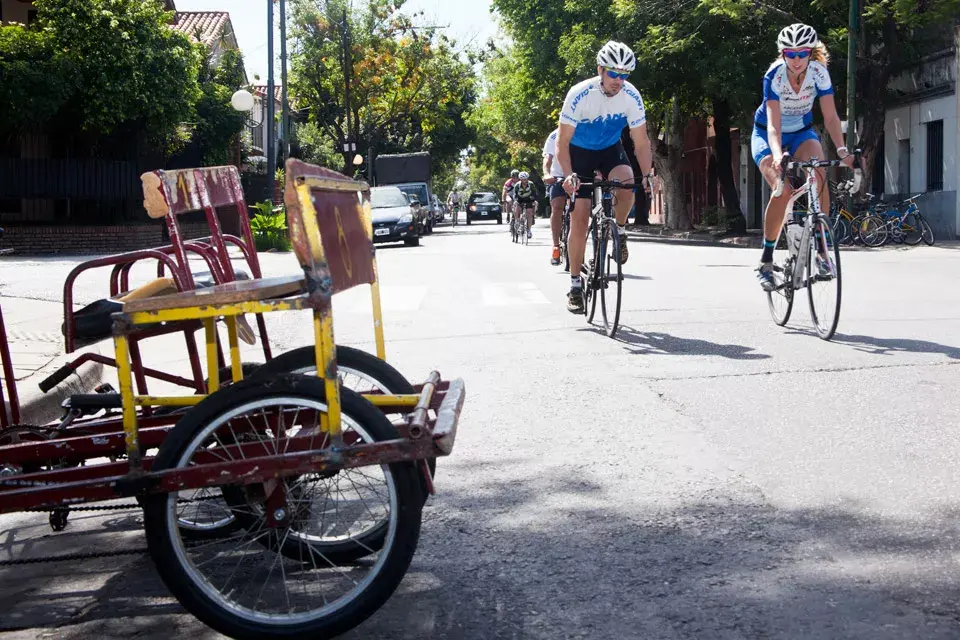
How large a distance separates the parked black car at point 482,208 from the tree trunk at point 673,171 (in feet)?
95.2

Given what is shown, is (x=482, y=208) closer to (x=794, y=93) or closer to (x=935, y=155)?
(x=935, y=155)

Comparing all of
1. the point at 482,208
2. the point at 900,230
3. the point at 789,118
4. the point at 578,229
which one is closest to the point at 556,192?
the point at 578,229

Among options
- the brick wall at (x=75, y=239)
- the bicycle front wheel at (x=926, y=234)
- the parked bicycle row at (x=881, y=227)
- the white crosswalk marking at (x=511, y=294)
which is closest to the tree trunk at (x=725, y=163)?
the parked bicycle row at (x=881, y=227)

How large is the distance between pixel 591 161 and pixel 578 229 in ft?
1.83

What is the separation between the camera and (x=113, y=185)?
27375 millimetres

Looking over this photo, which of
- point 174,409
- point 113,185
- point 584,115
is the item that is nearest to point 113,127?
point 113,185

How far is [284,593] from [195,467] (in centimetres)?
52

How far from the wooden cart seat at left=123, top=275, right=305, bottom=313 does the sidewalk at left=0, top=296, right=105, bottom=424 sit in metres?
3.23

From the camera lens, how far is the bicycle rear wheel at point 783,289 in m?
8.95

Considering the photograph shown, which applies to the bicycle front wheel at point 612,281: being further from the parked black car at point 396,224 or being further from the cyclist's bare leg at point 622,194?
the parked black car at point 396,224

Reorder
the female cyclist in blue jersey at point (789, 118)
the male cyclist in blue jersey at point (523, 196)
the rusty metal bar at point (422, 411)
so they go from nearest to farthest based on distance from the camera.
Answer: the rusty metal bar at point (422, 411) < the female cyclist in blue jersey at point (789, 118) < the male cyclist in blue jersey at point (523, 196)

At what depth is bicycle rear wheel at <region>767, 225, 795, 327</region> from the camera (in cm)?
895

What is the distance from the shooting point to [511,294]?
42.7 ft

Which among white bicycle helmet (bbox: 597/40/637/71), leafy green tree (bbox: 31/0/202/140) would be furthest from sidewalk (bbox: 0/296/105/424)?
leafy green tree (bbox: 31/0/202/140)
